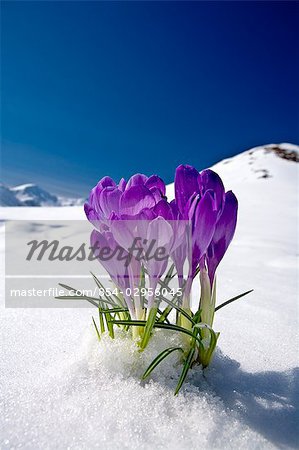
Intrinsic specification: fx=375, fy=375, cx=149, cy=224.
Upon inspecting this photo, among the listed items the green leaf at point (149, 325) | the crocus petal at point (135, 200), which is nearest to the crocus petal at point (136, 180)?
the crocus petal at point (135, 200)

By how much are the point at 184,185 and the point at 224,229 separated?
13 centimetres

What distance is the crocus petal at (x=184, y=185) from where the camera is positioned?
2.63 ft

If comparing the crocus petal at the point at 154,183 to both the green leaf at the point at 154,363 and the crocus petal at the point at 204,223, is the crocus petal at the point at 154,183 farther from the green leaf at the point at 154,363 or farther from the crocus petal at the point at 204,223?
the green leaf at the point at 154,363

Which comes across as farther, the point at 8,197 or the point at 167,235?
the point at 8,197

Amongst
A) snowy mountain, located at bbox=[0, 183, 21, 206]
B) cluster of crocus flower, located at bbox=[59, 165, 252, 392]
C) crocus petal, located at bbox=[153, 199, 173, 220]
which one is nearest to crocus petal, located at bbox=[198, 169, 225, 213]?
cluster of crocus flower, located at bbox=[59, 165, 252, 392]

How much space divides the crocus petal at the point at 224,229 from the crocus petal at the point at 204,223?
0.16 ft

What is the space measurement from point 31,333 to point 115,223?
615 millimetres

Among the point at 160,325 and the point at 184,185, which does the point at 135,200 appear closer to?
the point at 184,185

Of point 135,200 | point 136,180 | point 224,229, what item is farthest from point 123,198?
point 224,229

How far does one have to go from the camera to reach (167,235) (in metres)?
0.70

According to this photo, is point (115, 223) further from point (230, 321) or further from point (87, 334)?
point (230, 321)

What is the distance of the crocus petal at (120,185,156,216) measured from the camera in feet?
2.33

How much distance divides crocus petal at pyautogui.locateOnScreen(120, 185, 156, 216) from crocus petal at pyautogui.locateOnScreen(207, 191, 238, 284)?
0.16 metres

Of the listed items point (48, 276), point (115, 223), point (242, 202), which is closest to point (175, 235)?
point (115, 223)
